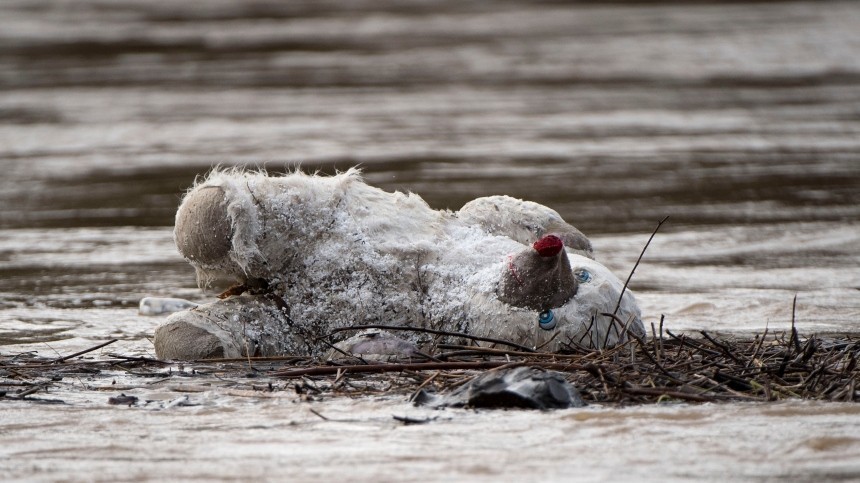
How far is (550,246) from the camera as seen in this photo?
6.06 meters

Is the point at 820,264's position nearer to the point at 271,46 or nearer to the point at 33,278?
the point at 33,278

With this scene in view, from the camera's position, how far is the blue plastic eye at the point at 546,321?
627 cm

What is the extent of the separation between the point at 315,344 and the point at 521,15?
20938 mm

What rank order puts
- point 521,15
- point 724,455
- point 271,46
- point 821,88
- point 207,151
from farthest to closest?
point 521,15
point 271,46
point 821,88
point 207,151
point 724,455

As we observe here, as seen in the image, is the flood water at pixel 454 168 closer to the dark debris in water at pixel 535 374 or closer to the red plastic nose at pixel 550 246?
the dark debris in water at pixel 535 374

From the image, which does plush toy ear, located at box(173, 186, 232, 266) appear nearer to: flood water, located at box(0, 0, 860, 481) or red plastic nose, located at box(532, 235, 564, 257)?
flood water, located at box(0, 0, 860, 481)

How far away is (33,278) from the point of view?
925cm

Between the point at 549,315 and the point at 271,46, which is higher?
the point at 271,46

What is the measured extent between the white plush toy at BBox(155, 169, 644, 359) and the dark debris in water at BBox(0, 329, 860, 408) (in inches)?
7.1

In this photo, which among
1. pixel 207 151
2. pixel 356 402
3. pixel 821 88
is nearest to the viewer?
pixel 356 402

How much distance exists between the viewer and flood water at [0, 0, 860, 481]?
16.7 feet

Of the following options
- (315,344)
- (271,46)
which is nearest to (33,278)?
(315,344)

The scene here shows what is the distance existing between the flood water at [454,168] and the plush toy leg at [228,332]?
1.62ft

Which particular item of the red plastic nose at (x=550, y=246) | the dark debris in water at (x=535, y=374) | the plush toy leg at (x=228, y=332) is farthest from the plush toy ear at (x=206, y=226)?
the red plastic nose at (x=550, y=246)
